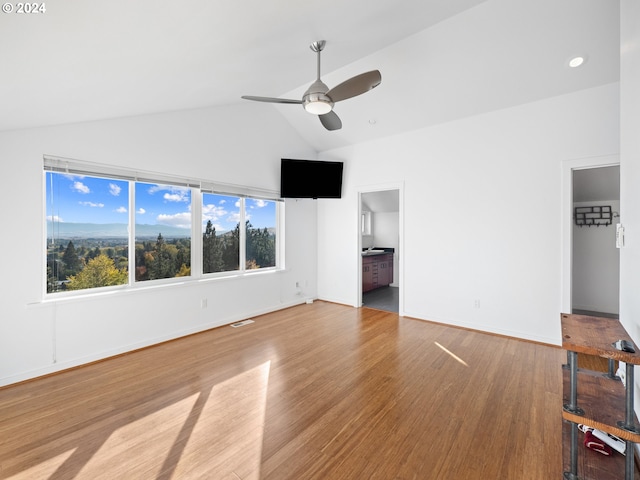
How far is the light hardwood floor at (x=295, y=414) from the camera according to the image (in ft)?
5.54

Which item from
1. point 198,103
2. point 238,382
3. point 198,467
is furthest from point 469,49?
point 198,467

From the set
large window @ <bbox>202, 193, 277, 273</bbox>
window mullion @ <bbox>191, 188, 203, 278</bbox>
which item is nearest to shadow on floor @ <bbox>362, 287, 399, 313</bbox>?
large window @ <bbox>202, 193, 277, 273</bbox>

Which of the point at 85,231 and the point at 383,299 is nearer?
the point at 85,231

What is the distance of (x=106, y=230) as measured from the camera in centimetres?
325

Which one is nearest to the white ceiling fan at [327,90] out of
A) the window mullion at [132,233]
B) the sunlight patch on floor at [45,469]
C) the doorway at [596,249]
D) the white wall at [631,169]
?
the white wall at [631,169]

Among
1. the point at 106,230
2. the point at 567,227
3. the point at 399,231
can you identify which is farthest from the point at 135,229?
the point at 567,227

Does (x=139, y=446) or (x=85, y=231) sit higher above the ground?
(x=85, y=231)

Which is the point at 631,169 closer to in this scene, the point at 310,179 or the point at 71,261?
the point at 310,179

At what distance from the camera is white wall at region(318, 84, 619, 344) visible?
3.40 m

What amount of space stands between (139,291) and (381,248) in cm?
577

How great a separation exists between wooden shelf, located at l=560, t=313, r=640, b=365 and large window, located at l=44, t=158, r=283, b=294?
4001 mm

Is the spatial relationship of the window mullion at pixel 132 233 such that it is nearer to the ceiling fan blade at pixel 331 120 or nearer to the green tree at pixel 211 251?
the green tree at pixel 211 251

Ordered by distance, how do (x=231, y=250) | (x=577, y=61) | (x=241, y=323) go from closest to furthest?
(x=577, y=61) → (x=241, y=323) → (x=231, y=250)

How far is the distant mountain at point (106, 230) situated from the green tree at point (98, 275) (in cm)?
28
